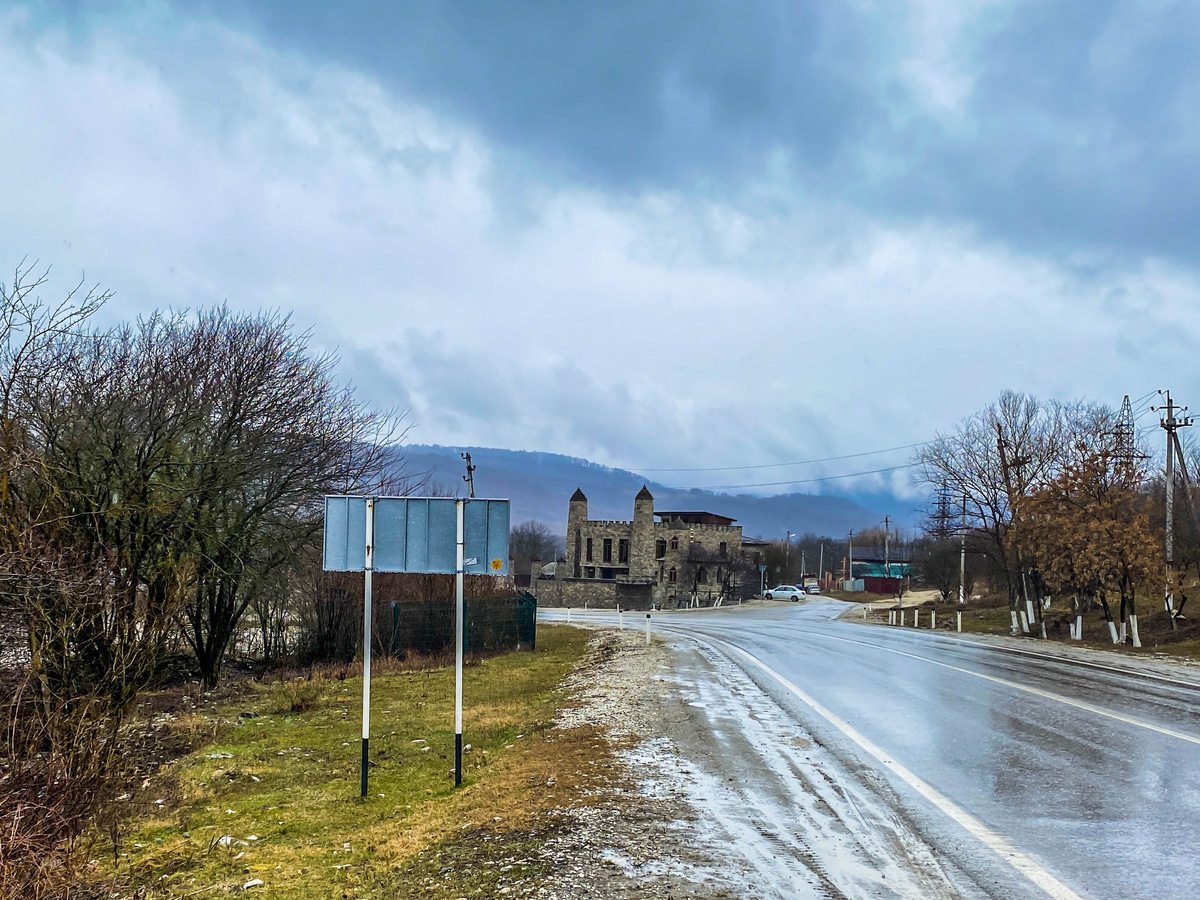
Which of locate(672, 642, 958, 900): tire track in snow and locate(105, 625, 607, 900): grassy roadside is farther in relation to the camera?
locate(105, 625, 607, 900): grassy roadside

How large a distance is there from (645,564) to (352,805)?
66646 mm

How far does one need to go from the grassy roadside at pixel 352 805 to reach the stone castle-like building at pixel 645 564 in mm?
56396

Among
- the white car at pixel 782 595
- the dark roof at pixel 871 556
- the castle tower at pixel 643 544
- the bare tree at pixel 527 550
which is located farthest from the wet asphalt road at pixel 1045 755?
the bare tree at pixel 527 550

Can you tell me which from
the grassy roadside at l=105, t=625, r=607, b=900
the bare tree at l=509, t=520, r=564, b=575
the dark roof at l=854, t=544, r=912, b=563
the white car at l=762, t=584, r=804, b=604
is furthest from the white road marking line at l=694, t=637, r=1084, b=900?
the bare tree at l=509, t=520, r=564, b=575

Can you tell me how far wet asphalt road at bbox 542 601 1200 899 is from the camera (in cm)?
554

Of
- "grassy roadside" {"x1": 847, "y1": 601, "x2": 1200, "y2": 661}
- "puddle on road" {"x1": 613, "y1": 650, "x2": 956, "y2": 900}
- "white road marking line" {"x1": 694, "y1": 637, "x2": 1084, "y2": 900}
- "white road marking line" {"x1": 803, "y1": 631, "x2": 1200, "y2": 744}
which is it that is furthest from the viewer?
"grassy roadside" {"x1": 847, "y1": 601, "x2": 1200, "y2": 661}

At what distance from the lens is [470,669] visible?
63.4 ft

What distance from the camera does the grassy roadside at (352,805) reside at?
18.9 feet

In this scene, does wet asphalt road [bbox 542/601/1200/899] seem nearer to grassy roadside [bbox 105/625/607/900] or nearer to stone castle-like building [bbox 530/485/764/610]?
grassy roadside [bbox 105/625/607/900]

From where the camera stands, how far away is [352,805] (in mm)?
7812

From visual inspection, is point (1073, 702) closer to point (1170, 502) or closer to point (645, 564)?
point (1170, 502)

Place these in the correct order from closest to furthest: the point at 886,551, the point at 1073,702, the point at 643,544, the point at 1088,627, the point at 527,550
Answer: the point at 1073,702 < the point at 1088,627 < the point at 643,544 < the point at 886,551 < the point at 527,550

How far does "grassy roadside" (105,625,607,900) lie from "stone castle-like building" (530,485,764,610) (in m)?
56.4

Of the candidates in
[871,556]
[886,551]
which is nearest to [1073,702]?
[886,551]
